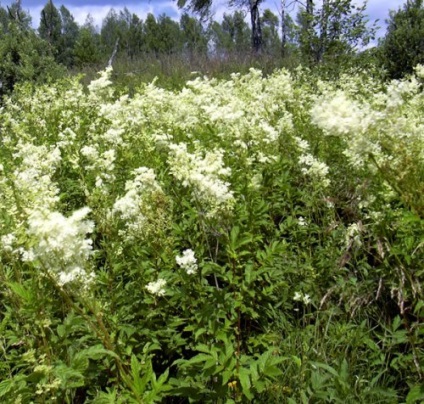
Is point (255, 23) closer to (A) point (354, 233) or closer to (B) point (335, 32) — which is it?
(B) point (335, 32)

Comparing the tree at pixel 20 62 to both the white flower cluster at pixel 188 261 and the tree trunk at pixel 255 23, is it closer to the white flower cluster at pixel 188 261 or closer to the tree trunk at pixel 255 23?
the white flower cluster at pixel 188 261

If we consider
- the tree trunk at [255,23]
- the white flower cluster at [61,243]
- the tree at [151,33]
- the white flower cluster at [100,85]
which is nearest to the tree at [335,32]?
the white flower cluster at [100,85]

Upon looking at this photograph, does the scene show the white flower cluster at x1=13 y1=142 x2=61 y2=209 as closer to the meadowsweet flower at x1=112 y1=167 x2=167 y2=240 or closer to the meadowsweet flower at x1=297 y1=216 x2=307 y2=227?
the meadowsweet flower at x1=112 y1=167 x2=167 y2=240

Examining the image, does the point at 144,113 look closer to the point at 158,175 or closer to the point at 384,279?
the point at 158,175

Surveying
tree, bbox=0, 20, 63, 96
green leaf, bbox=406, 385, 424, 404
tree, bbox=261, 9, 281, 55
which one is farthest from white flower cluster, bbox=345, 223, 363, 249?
tree, bbox=261, 9, 281, 55

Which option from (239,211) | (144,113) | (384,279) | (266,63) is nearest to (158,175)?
(239,211)

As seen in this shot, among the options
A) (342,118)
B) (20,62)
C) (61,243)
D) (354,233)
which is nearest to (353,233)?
(354,233)

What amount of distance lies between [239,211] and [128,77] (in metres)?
12.5

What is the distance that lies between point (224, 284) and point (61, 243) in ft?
5.22

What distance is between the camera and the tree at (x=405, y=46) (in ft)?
46.9

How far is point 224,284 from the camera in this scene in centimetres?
325

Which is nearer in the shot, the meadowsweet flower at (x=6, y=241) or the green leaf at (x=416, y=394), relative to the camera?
the green leaf at (x=416, y=394)

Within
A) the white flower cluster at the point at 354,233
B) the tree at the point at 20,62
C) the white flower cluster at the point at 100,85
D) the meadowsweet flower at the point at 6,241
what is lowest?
the white flower cluster at the point at 354,233

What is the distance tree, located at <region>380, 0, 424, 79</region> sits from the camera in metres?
14.3
